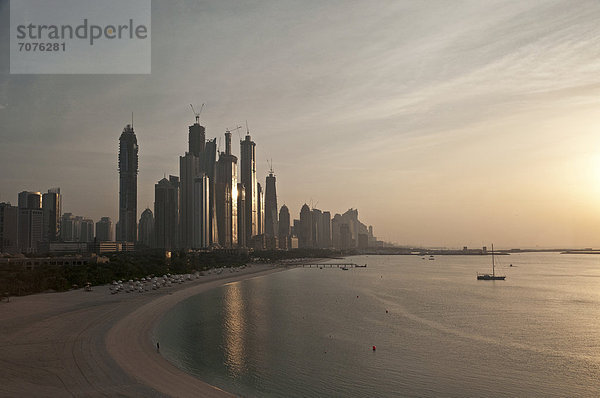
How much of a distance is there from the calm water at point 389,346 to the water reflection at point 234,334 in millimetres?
156

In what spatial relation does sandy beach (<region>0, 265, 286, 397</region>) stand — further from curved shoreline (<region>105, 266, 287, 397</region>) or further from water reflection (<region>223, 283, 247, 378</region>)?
water reflection (<region>223, 283, 247, 378</region>)

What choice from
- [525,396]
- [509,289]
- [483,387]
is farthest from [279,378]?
[509,289]

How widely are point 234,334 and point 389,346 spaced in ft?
66.4

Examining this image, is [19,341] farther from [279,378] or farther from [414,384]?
[414,384]

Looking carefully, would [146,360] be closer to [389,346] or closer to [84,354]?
[84,354]

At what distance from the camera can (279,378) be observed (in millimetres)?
38500

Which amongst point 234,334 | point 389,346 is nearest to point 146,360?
point 234,334

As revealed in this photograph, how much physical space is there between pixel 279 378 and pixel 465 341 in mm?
26356

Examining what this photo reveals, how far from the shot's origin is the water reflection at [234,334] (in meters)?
42.3

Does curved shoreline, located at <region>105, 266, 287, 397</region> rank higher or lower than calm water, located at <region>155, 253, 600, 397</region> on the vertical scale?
higher

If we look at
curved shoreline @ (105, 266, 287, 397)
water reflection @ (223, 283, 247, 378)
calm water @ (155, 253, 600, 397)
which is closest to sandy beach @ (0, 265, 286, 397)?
curved shoreline @ (105, 266, 287, 397)

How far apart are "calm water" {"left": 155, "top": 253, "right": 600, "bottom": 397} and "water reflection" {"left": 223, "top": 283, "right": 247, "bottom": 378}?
0.51 feet

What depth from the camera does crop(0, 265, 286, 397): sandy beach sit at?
105ft

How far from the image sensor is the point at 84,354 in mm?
39719
